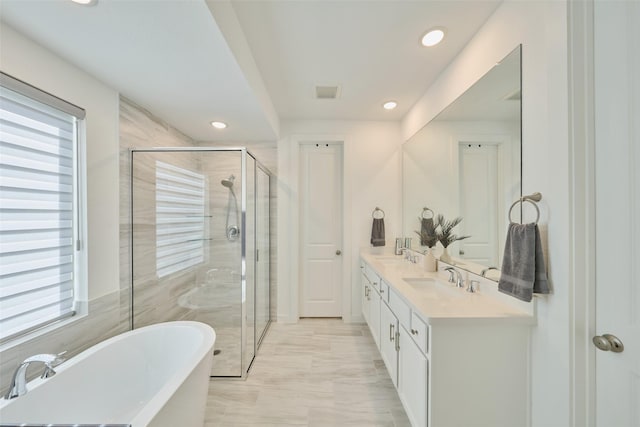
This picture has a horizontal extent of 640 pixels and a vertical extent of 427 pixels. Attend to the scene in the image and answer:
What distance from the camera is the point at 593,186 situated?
1044mm

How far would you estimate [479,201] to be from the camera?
1749mm

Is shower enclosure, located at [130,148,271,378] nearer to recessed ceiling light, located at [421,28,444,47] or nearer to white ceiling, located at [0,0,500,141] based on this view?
white ceiling, located at [0,0,500,141]

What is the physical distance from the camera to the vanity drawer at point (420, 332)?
133 cm

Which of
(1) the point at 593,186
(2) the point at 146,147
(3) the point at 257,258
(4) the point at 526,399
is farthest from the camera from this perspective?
(3) the point at 257,258

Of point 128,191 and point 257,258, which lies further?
point 257,258

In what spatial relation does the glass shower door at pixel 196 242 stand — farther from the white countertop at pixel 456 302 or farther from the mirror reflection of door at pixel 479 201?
the mirror reflection of door at pixel 479 201

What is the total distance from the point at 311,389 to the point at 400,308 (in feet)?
3.34

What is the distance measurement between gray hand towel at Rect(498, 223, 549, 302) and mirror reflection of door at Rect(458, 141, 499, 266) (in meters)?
0.34

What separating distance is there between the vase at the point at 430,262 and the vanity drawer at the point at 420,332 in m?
0.90

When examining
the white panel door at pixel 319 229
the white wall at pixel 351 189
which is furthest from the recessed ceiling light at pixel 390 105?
the white panel door at pixel 319 229

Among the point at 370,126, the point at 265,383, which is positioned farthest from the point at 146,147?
the point at 370,126

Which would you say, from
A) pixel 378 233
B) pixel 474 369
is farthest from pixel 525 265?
pixel 378 233

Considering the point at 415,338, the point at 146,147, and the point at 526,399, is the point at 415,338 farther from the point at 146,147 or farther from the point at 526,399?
the point at 146,147

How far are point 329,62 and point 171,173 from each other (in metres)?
1.62
